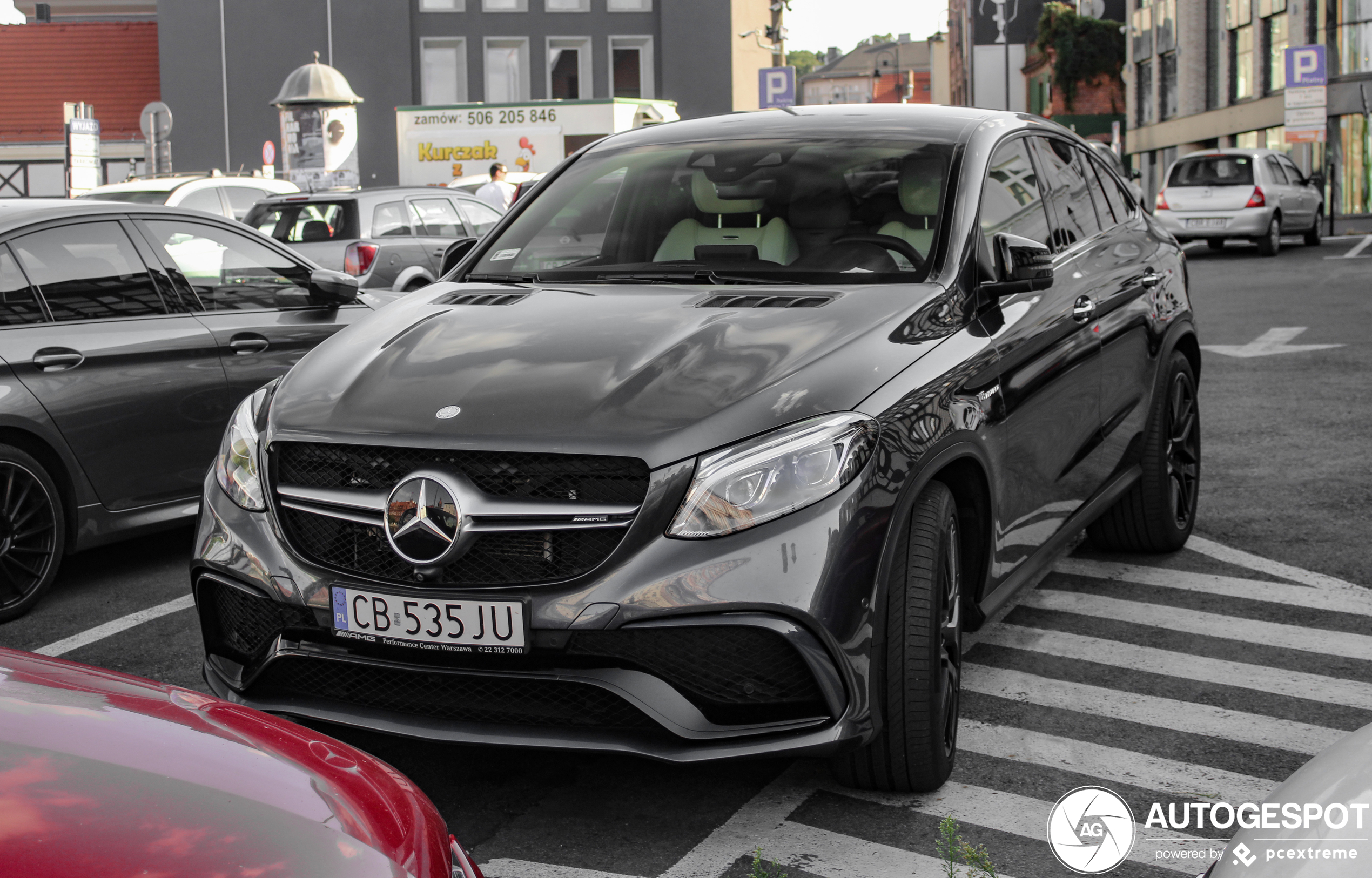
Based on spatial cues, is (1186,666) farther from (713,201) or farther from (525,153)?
(525,153)

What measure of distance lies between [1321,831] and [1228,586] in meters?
3.86

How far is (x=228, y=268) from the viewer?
263 inches

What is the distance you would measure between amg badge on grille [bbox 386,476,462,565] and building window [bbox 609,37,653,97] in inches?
1936

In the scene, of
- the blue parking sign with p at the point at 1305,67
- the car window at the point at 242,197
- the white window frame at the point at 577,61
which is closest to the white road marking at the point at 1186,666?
the car window at the point at 242,197

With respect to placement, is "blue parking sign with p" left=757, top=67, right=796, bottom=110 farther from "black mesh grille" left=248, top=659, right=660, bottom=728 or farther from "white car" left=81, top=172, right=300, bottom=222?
"black mesh grille" left=248, top=659, right=660, bottom=728

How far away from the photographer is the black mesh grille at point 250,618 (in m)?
3.44

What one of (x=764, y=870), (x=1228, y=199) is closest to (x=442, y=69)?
(x=1228, y=199)

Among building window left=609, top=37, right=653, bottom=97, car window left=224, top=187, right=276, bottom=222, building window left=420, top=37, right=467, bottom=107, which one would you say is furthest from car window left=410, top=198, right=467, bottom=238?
building window left=420, top=37, right=467, bottom=107

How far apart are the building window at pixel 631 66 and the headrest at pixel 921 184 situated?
157 ft

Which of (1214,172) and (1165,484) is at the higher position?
(1214,172)

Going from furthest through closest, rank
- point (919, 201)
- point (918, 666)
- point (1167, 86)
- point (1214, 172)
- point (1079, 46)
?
point (1079, 46) → point (1167, 86) → point (1214, 172) → point (919, 201) → point (918, 666)

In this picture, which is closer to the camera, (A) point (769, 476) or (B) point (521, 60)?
(A) point (769, 476)

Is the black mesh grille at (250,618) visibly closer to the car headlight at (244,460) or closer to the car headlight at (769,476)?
the car headlight at (244,460)

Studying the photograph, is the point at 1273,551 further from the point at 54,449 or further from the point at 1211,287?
the point at 1211,287
